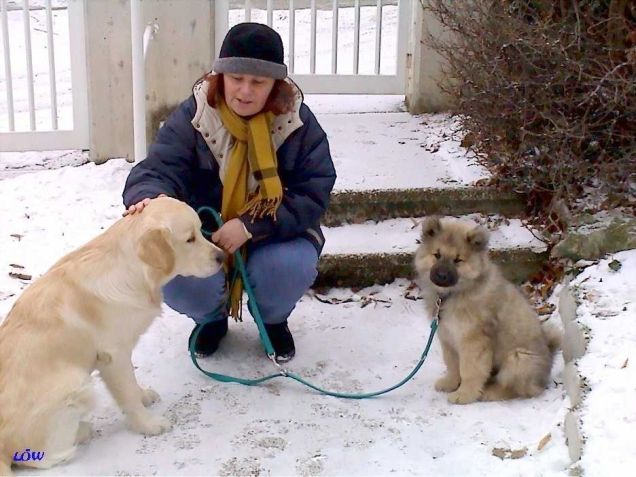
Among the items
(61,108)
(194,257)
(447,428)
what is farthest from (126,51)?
(447,428)

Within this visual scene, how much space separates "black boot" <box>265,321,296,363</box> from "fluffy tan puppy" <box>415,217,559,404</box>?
2.66ft

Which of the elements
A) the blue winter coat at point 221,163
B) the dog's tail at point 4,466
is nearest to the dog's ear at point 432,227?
the blue winter coat at point 221,163

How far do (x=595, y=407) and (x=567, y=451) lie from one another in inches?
8.1

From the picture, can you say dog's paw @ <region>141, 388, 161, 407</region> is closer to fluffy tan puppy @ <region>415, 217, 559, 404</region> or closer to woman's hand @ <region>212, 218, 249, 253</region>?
woman's hand @ <region>212, 218, 249, 253</region>

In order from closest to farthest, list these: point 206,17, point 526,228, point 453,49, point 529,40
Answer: point 529,40
point 526,228
point 453,49
point 206,17

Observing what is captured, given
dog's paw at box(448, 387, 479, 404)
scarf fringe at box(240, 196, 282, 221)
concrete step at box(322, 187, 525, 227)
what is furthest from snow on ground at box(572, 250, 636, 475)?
scarf fringe at box(240, 196, 282, 221)

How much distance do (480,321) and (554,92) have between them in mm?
1771

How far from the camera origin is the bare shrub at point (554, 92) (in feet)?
14.1

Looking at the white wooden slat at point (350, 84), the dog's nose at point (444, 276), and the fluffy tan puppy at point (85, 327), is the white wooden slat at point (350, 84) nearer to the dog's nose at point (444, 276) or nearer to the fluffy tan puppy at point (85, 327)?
the dog's nose at point (444, 276)

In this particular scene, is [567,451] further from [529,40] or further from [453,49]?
[453,49]

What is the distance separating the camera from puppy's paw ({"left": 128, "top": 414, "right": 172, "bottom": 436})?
3.13 meters

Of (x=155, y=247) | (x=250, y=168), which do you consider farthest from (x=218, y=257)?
(x=250, y=168)

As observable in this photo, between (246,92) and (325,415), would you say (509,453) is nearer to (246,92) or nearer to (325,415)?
(325,415)

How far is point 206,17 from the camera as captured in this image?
590 centimetres
